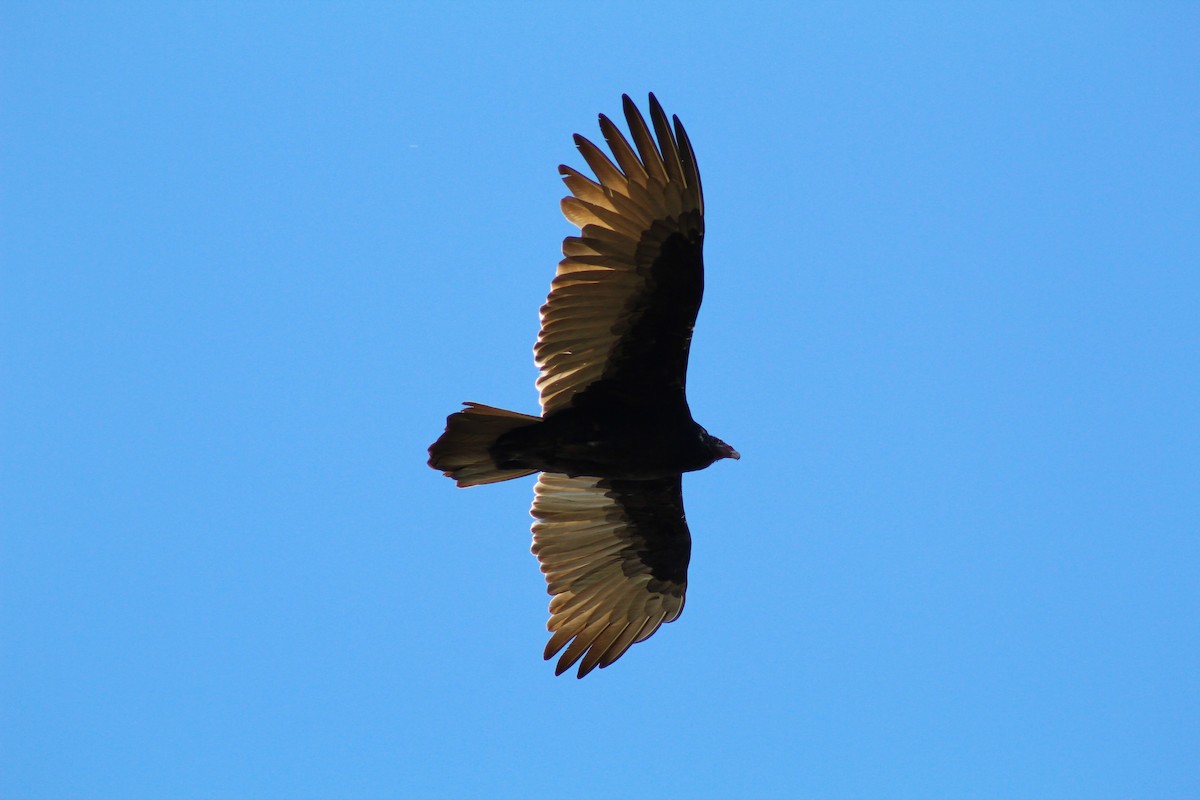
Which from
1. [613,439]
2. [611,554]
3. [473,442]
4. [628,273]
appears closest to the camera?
[628,273]

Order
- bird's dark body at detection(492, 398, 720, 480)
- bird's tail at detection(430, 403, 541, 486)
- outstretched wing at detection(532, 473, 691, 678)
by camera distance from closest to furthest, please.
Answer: bird's tail at detection(430, 403, 541, 486) < bird's dark body at detection(492, 398, 720, 480) < outstretched wing at detection(532, 473, 691, 678)

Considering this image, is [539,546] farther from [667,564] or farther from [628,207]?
[628,207]

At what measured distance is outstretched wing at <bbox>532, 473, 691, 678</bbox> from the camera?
30.9ft

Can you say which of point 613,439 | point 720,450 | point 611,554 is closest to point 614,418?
point 613,439

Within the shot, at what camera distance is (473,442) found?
27.2 ft

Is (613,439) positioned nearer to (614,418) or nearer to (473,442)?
(614,418)

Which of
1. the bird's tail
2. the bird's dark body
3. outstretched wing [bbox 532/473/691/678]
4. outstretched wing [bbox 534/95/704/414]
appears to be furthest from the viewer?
outstretched wing [bbox 532/473/691/678]

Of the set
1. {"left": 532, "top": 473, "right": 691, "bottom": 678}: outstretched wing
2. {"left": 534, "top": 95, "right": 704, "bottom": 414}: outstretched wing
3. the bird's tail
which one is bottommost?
{"left": 532, "top": 473, "right": 691, "bottom": 678}: outstretched wing

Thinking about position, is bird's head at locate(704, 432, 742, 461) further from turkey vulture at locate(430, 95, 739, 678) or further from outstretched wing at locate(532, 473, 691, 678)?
outstretched wing at locate(532, 473, 691, 678)

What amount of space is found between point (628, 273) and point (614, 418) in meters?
1.12

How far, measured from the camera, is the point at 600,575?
9492 millimetres

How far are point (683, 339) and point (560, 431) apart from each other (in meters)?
1.14

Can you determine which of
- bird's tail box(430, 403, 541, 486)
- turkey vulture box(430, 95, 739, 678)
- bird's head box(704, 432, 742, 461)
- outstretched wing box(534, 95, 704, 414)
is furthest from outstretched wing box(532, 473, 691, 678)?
outstretched wing box(534, 95, 704, 414)

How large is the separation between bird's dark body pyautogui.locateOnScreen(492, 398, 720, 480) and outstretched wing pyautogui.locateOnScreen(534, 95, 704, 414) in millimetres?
137
